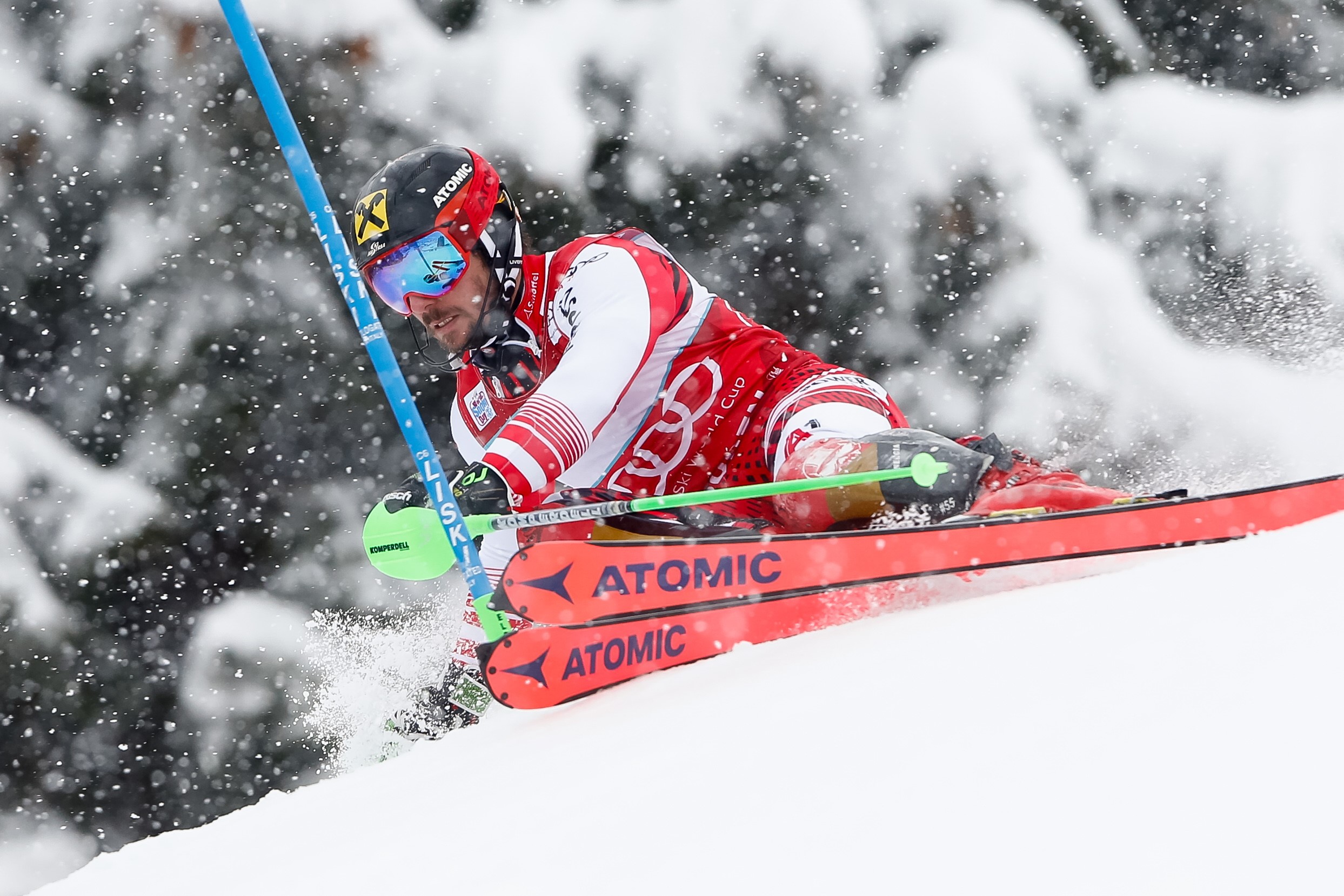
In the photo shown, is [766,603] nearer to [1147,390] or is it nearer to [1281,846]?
[1281,846]

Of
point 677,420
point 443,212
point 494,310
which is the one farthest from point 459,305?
point 677,420

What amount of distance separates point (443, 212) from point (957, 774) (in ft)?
5.45

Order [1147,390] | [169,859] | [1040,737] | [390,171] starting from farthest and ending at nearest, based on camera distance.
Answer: [1147,390]
[390,171]
[169,859]
[1040,737]

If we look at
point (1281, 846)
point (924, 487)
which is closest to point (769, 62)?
point (924, 487)

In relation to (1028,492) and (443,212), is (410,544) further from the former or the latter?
(1028,492)

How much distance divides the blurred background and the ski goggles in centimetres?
344

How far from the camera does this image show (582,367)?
183 cm

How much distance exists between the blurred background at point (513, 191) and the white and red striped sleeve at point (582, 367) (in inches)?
142

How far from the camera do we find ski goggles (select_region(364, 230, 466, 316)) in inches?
79.8

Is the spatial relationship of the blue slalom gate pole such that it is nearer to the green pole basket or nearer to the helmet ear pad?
the green pole basket

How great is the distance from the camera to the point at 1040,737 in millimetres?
805

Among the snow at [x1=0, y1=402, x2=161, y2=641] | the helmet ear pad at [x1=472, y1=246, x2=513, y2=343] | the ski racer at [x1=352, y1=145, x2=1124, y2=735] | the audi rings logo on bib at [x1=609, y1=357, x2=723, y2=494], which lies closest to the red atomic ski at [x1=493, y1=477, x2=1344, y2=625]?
the ski racer at [x1=352, y1=145, x2=1124, y2=735]

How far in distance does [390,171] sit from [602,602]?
112 centimetres

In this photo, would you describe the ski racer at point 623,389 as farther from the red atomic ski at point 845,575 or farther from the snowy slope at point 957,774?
the snowy slope at point 957,774
